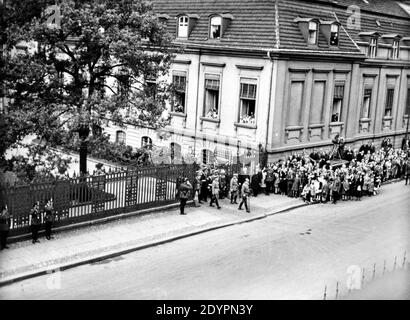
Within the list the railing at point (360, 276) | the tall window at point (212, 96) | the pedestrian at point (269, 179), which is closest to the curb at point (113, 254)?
the pedestrian at point (269, 179)

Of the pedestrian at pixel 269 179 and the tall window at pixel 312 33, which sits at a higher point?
the tall window at pixel 312 33

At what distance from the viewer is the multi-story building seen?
28656 mm

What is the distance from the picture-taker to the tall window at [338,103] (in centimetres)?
3284

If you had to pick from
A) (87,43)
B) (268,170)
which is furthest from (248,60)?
(87,43)

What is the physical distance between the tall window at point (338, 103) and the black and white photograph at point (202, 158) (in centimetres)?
12

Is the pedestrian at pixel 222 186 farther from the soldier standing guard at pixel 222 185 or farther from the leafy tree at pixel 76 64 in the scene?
the leafy tree at pixel 76 64

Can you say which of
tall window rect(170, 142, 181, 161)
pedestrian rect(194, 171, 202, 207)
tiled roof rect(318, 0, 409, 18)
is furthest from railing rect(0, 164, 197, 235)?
tiled roof rect(318, 0, 409, 18)

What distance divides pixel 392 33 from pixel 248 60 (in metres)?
15.6

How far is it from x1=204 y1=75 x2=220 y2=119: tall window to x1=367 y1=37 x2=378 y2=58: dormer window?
1132cm

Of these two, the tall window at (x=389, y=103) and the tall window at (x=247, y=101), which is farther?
the tall window at (x=389, y=103)

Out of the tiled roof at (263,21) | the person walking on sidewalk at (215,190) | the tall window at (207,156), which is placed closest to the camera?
the person walking on sidewalk at (215,190)

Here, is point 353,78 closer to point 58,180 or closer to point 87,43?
point 87,43

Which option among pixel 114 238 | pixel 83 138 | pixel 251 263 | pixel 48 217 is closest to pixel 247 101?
pixel 83 138

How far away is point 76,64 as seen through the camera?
2192 centimetres
